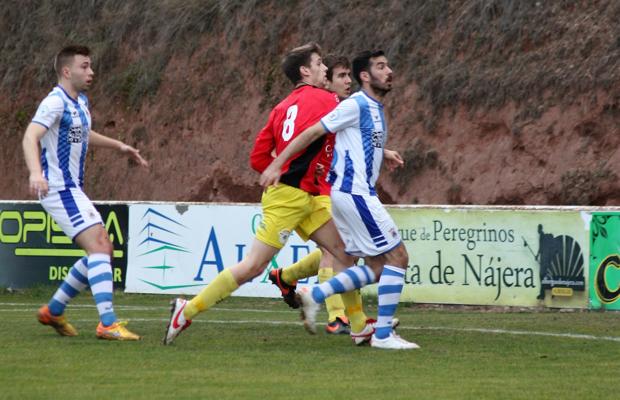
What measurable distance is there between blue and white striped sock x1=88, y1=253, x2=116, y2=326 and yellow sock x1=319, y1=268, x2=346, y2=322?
1.89 m

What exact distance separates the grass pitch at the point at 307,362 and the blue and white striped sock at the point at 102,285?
8.8 inches

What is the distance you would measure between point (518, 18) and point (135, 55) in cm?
928

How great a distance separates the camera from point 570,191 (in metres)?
18.2

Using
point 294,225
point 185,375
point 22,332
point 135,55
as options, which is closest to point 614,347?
point 294,225

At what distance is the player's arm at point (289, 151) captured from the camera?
8938 millimetres

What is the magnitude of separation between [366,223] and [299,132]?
44.8 inches

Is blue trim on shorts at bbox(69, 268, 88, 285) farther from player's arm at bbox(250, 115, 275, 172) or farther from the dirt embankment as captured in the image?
the dirt embankment

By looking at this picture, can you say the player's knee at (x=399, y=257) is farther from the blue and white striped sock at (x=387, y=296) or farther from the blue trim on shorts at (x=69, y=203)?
the blue trim on shorts at (x=69, y=203)

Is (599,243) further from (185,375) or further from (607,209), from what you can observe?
(185,375)

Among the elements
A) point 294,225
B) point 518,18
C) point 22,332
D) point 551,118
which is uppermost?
point 518,18

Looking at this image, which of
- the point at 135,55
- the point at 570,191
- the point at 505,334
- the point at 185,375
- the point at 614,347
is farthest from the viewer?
the point at 135,55

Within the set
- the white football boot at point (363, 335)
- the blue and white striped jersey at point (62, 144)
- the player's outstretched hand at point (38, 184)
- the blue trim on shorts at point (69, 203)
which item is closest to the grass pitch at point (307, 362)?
the white football boot at point (363, 335)

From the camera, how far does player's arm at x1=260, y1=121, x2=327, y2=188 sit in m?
8.94

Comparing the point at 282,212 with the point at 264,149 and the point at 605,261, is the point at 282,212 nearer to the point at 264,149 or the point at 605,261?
the point at 264,149
